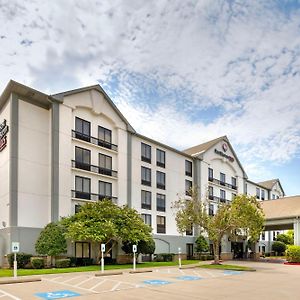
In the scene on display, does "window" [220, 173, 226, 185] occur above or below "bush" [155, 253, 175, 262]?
above

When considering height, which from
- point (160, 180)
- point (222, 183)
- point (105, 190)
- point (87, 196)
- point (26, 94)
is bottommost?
point (87, 196)

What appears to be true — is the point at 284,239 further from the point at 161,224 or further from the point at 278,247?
the point at 161,224

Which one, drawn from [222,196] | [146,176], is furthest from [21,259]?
[222,196]

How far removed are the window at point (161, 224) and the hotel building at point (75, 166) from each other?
112 mm

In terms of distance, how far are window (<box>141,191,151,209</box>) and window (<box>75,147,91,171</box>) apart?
27.5 feet

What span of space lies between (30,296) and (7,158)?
18.4m

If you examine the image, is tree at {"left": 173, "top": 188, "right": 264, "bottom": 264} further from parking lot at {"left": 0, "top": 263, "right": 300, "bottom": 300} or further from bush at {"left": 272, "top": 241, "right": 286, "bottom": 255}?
bush at {"left": 272, "top": 241, "right": 286, "bottom": 255}

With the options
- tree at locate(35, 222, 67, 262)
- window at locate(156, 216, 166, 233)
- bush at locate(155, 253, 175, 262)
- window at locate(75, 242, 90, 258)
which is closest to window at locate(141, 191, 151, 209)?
window at locate(156, 216, 166, 233)

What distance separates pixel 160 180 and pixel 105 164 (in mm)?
8907

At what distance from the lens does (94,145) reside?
119 ft

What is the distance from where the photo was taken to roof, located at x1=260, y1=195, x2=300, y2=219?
1756 inches

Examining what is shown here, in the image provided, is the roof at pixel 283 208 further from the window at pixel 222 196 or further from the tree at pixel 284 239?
the tree at pixel 284 239

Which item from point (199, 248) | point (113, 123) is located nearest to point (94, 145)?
point (113, 123)

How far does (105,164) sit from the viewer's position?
3762cm
